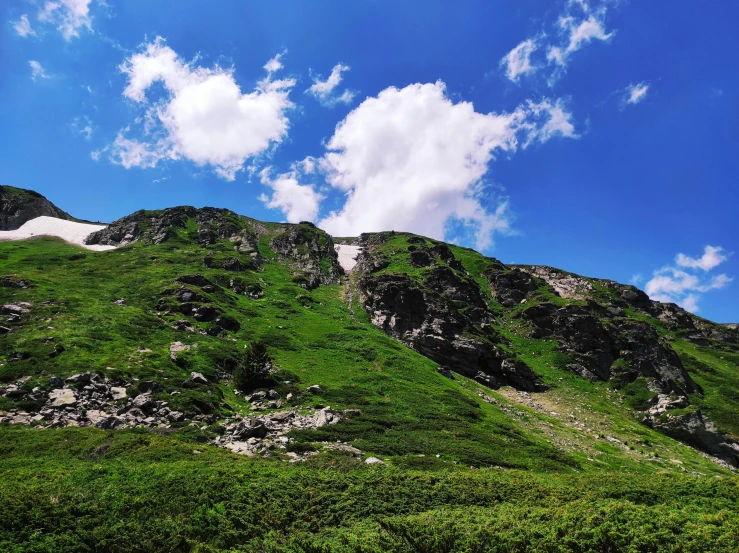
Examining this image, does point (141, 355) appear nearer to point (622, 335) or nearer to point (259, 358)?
point (259, 358)

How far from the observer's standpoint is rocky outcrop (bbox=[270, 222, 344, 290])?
124438mm

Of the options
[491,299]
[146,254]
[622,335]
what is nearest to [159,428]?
[146,254]

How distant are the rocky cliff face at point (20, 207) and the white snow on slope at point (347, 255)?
4924 inches

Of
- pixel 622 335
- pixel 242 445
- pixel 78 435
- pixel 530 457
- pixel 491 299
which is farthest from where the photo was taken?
pixel 491 299

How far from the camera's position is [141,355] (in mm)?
47812

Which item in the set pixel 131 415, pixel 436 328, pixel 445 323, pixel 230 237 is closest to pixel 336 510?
pixel 131 415

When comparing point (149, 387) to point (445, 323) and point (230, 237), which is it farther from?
point (230, 237)

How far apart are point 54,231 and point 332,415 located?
16296 centimetres

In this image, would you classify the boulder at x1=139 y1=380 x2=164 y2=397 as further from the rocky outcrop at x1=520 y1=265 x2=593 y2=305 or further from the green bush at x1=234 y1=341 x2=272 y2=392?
the rocky outcrop at x1=520 y1=265 x2=593 y2=305

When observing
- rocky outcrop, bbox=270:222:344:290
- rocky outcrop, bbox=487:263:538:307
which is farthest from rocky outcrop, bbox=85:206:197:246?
rocky outcrop, bbox=487:263:538:307

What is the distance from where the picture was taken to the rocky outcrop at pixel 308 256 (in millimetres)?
124438

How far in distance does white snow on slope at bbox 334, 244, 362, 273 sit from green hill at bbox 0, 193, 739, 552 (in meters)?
27.9

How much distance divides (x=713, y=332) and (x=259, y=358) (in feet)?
619

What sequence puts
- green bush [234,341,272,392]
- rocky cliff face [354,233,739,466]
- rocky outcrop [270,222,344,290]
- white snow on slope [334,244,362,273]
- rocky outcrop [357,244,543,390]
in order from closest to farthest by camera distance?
green bush [234,341,272,392]
rocky cliff face [354,233,739,466]
rocky outcrop [357,244,543,390]
rocky outcrop [270,222,344,290]
white snow on slope [334,244,362,273]
